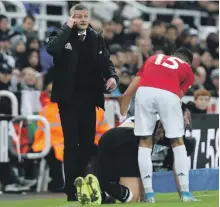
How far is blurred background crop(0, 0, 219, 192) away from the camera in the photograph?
52.4ft

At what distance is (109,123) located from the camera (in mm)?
16375

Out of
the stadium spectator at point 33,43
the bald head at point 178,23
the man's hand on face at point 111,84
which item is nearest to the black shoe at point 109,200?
the man's hand on face at point 111,84

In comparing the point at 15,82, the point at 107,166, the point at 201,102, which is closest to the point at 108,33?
the point at 15,82

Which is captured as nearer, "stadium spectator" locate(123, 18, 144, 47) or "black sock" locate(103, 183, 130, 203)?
"black sock" locate(103, 183, 130, 203)

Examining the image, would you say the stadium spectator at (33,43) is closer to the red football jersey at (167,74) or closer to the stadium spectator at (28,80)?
the stadium spectator at (28,80)

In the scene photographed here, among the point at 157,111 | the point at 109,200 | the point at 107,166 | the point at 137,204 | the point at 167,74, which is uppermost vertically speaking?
the point at 167,74

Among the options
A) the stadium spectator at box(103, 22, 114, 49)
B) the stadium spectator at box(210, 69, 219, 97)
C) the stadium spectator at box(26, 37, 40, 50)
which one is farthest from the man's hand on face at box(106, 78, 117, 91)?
the stadium spectator at box(103, 22, 114, 49)

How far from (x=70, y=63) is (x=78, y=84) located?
0.91ft

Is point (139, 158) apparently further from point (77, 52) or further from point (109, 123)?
point (109, 123)

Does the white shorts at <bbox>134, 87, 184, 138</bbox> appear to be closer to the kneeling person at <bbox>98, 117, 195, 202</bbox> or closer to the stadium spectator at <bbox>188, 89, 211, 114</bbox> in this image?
the kneeling person at <bbox>98, 117, 195, 202</bbox>

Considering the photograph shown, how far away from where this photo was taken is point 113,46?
2020cm

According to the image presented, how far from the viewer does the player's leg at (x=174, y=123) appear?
11719 millimetres

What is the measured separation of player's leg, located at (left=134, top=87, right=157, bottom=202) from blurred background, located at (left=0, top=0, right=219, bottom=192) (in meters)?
2.07

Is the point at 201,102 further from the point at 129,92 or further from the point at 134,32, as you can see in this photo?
the point at 129,92
